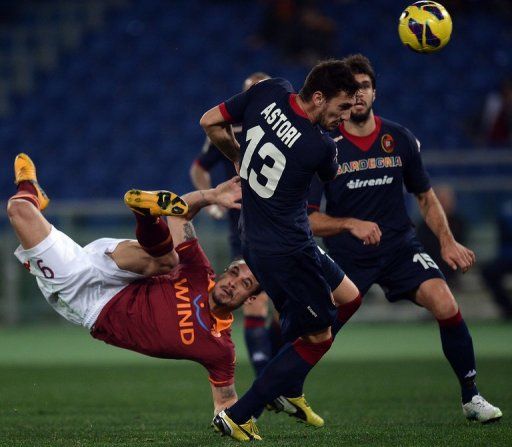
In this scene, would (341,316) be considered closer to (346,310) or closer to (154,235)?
(346,310)

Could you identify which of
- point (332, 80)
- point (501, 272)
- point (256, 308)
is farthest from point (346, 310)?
point (501, 272)

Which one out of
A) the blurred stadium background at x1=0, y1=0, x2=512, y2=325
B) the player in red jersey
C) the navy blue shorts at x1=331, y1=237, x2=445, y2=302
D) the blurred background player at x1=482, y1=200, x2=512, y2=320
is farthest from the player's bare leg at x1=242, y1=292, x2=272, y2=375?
the blurred background player at x1=482, y1=200, x2=512, y2=320

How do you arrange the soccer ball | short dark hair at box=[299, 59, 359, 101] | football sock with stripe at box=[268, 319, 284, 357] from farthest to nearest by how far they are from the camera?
1. football sock with stripe at box=[268, 319, 284, 357]
2. the soccer ball
3. short dark hair at box=[299, 59, 359, 101]

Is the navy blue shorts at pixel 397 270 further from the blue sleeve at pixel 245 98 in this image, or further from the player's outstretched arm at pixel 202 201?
the blue sleeve at pixel 245 98

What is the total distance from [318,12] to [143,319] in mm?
12656

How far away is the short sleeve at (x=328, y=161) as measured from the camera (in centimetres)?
544

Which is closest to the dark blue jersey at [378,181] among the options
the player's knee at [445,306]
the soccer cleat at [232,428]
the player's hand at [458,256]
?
the player's hand at [458,256]

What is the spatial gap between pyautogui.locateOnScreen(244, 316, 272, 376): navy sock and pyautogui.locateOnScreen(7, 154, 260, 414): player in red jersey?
1.50m

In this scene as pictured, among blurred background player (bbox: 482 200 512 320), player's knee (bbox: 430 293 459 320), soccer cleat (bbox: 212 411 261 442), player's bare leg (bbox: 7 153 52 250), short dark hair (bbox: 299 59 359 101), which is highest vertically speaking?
short dark hair (bbox: 299 59 359 101)

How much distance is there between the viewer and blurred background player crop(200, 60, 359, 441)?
5.40 metres

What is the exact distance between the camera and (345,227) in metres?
6.27

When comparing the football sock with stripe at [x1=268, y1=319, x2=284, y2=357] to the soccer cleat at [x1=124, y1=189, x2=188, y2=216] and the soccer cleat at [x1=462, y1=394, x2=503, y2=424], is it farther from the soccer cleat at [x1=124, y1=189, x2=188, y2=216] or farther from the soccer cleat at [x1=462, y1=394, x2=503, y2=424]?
the soccer cleat at [x1=124, y1=189, x2=188, y2=216]

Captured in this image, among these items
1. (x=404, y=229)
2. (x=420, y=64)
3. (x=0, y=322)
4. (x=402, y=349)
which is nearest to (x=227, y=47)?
(x=420, y=64)

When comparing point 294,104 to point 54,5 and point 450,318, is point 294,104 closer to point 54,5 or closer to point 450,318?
point 450,318
